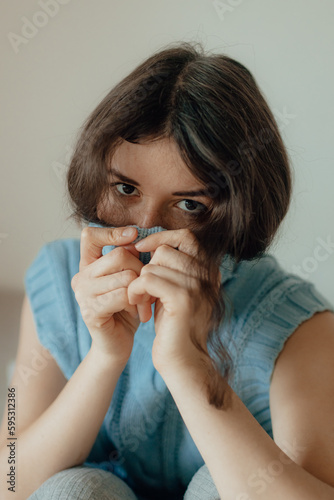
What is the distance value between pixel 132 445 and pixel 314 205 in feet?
2.57

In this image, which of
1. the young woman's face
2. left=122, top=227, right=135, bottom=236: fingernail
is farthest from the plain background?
left=122, top=227, right=135, bottom=236: fingernail

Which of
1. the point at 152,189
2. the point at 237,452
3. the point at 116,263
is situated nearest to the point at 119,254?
the point at 116,263

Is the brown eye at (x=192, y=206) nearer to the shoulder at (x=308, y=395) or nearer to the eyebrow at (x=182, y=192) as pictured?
the eyebrow at (x=182, y=192)

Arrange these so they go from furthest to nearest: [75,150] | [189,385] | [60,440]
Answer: [75,150] → [60,440] → [189,385]

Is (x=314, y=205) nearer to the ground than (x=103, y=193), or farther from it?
nearer to the ground

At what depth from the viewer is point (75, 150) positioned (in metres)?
0.89

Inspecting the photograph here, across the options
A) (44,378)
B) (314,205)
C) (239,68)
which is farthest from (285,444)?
(314,205)

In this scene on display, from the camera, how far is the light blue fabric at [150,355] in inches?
32.8

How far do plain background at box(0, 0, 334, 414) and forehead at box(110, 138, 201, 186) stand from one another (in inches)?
21.1

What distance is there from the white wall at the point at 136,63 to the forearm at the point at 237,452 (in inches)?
26.5

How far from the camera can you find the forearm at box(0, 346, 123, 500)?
0.78 m

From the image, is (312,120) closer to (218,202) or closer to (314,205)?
(314,205)

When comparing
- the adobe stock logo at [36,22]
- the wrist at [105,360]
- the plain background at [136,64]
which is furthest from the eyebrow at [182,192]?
the adobe stock logo at [36,22]

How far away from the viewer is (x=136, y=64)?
1335 mm
